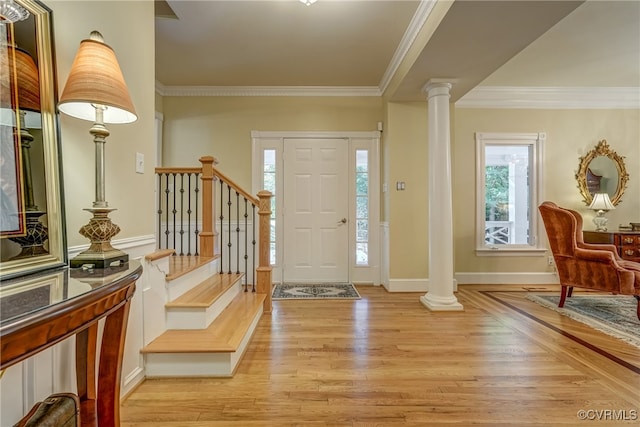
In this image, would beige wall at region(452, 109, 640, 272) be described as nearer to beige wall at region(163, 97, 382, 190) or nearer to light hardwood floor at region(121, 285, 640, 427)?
beige wall at region(163, 97, 382, 190)

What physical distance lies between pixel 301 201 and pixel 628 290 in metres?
3.53

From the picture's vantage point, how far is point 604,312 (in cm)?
303

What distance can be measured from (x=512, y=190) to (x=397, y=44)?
2745 mm

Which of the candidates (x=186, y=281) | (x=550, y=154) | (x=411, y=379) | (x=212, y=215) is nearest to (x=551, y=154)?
(x=550, y=154)

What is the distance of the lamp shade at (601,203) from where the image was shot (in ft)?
13.2

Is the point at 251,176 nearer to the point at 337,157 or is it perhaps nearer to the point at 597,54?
the point at 337,157

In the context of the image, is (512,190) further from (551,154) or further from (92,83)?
(92,83)

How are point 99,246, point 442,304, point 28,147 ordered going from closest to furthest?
point 28,147, point 99,246, point 442,304

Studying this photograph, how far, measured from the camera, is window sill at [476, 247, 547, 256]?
168 inches

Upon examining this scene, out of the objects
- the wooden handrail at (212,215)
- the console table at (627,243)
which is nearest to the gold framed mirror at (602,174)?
the console table at (627,243)

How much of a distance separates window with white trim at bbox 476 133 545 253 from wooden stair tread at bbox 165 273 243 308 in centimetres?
353

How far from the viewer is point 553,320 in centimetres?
284

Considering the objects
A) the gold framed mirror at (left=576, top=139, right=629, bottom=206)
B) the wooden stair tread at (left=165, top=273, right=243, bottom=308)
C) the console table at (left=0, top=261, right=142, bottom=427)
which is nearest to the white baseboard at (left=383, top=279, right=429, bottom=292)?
the wooden stair tread at (left=165, top=273, right=243, bottom=308)

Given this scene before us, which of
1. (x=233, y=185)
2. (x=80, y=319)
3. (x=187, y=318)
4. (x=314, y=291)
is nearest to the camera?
(x=80, y=319)
